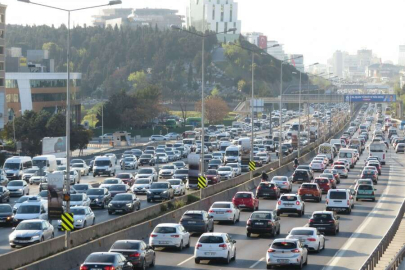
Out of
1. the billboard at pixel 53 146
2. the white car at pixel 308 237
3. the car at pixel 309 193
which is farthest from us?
the billboard at pixel 53 146

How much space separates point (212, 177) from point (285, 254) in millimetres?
36110

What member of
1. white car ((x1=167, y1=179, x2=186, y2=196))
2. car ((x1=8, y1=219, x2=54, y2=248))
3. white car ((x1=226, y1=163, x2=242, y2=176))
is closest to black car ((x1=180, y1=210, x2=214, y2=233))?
car ((x1=8, y1=219, x2=54, y2=248))

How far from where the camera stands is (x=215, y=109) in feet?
644

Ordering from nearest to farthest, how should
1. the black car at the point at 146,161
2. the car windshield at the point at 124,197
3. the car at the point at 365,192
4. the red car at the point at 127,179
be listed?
the car windshield at the point at 124,197
the car at the point at 365,192
the red car at the point at 127,179
the black car at the point at 146,161

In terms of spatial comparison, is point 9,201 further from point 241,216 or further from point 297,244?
point 297,244

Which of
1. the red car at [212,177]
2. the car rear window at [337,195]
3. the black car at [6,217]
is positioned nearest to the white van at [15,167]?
the red car at [212,177]

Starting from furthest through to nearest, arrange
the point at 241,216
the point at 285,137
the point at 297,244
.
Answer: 1. the point at 285,137
2. the point at 241,216
3. the point at 297,244

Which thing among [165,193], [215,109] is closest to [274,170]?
[165,193]

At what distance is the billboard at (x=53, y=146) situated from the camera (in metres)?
87.0

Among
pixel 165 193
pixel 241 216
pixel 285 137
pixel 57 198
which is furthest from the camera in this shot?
pixel 285 137

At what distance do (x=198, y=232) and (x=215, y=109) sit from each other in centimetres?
15658

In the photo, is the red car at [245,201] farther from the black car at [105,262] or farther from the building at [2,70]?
the building at [2,70]

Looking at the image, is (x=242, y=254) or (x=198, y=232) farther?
(x=198, y=232)

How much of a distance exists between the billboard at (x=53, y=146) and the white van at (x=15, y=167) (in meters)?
12.7
